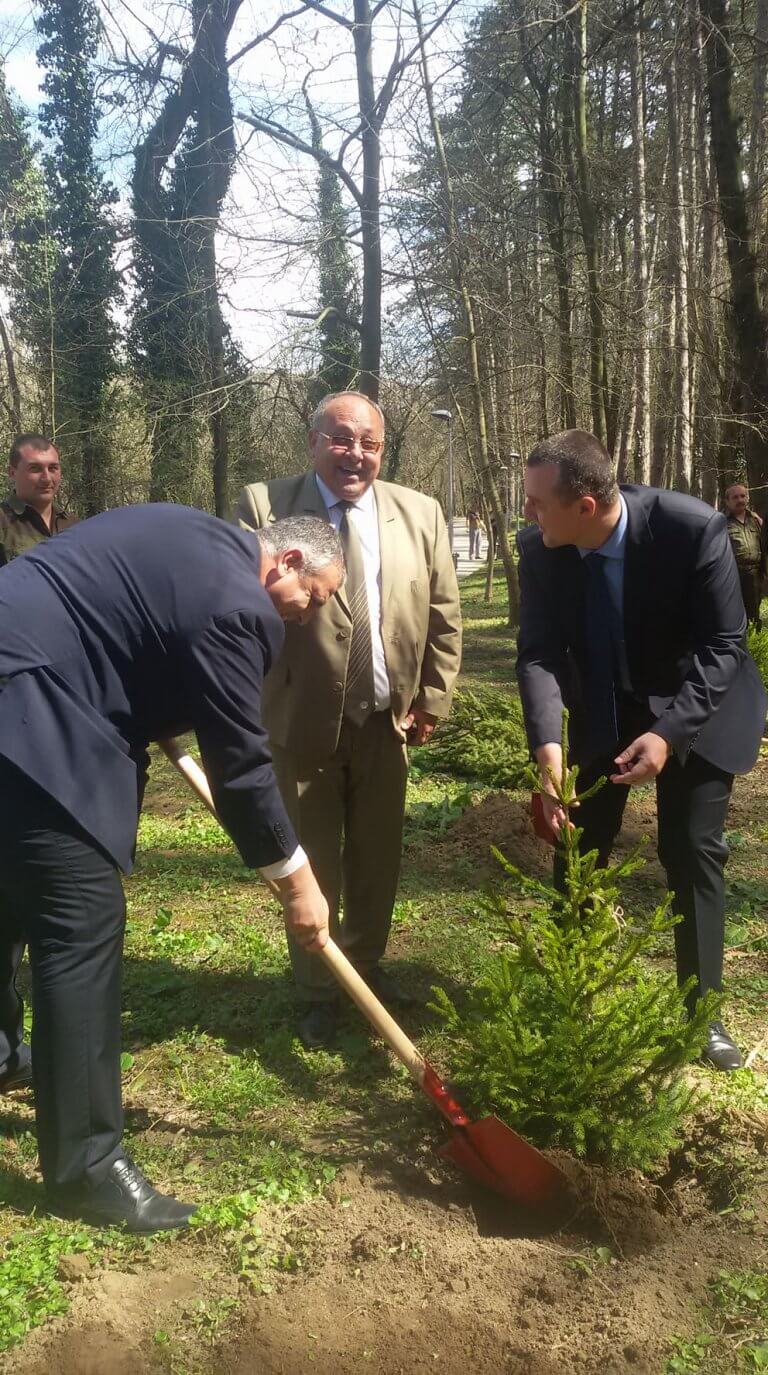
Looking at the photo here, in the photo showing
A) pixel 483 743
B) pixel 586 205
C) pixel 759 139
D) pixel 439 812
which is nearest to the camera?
pixel 439 812

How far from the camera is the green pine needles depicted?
260 cm

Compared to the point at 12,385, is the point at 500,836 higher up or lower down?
lower down

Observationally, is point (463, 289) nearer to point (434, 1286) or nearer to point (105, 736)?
point (105, 736)

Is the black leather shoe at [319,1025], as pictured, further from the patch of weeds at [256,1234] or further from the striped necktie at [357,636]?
the striped necktie at [357,636]

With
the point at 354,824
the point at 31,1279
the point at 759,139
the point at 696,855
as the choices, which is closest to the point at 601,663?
the point at 696,855

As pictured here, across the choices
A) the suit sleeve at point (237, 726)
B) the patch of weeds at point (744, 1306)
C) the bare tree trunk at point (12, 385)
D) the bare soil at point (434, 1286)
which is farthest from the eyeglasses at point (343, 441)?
→ the bare tree trunk at point (12, 385)

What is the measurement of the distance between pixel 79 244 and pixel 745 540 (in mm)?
14382

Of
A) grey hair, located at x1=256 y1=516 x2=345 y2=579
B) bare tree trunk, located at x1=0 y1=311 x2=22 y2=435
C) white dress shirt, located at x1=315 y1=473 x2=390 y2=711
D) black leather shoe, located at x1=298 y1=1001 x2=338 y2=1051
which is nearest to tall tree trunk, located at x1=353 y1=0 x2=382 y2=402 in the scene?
bare tree trunk, located at x1=0 y1=311 x2=22 y2=435

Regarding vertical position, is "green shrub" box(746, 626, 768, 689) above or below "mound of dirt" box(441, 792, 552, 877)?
above

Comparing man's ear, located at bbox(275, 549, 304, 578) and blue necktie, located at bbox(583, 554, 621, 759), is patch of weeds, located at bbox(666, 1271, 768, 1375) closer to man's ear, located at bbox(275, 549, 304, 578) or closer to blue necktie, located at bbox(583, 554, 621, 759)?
blue necktie, located at bbox(583, 554, 621, 759)

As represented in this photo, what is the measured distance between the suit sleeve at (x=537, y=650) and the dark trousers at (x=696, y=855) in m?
0.37

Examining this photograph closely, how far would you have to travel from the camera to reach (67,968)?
2436 mm

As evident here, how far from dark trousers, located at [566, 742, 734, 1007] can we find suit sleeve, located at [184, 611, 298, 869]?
4.00ft

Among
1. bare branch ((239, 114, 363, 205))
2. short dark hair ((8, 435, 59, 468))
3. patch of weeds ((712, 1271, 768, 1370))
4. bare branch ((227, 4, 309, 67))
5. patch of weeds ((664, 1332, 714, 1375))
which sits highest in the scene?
bare branch ((227, 4, 309, 67))
